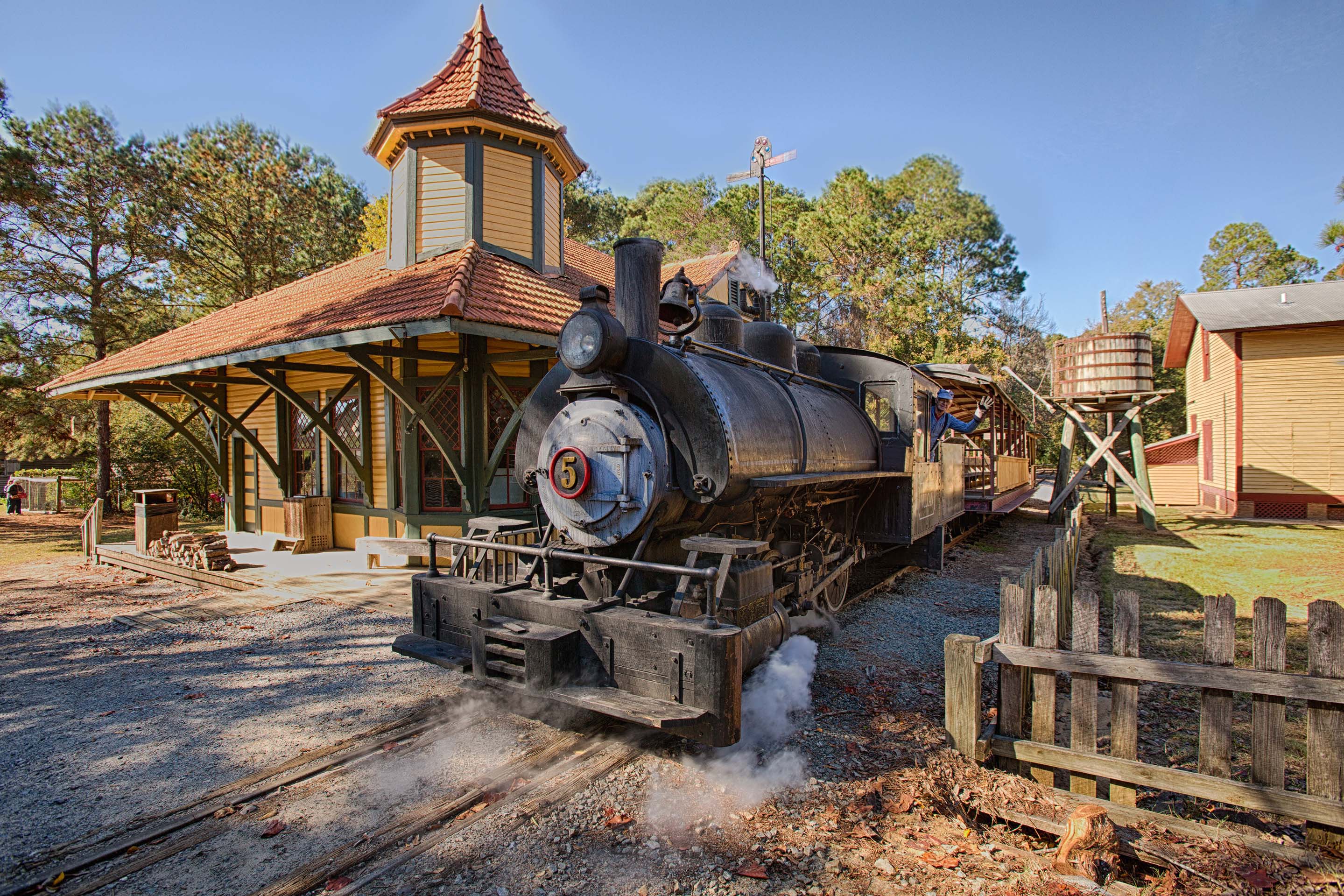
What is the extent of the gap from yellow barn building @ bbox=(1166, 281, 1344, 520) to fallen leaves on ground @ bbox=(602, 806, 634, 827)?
2023 cm

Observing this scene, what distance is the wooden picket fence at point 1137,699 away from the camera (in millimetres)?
2875

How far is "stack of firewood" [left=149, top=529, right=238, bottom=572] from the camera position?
10.2 m

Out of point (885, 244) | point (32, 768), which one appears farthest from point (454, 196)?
point (885, 244)

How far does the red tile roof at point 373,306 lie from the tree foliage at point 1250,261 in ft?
163

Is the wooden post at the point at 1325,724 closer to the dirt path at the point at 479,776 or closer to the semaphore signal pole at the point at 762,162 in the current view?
the dirt path at the point at 479,776

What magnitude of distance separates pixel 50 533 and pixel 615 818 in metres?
20.6

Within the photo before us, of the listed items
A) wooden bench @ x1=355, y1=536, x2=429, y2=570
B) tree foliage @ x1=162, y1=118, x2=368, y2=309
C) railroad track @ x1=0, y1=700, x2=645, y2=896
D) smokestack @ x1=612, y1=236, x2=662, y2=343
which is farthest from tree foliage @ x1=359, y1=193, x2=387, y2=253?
railroad track @ x1=0, y1=700, x2=645, y2=896

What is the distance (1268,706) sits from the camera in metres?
2.96

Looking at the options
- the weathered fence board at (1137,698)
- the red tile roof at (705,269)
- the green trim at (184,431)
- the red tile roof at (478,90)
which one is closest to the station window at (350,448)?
the green trim at (184,431)

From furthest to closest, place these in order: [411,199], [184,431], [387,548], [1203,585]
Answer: [184,431] < [411,199] < [387,548] < [1203,585]

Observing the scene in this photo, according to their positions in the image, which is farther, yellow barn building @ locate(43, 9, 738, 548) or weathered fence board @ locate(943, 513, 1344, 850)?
yellow barn building @ locate(43, 9, 738, 548)

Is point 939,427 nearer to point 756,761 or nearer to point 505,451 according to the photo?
point 505,451

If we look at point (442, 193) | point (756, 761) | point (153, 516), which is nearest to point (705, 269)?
point (442, 193)

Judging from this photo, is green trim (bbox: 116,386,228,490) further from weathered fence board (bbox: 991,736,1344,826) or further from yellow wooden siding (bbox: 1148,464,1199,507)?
yellow wooden siding (bbox: 1148,464,1199,507)
